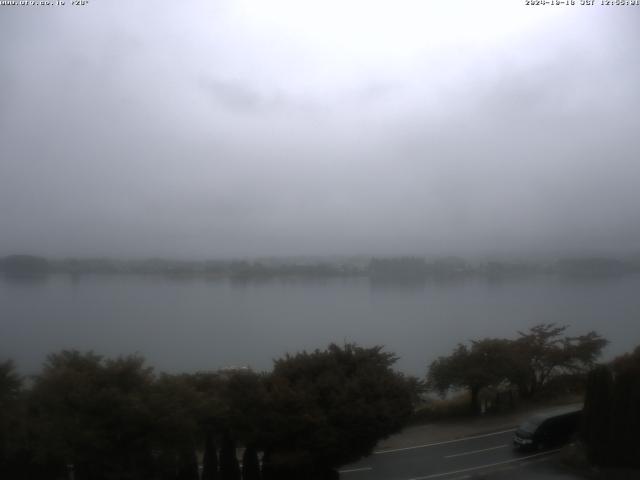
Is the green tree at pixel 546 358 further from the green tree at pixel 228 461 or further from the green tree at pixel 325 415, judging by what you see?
the green tree at pixel 228 461

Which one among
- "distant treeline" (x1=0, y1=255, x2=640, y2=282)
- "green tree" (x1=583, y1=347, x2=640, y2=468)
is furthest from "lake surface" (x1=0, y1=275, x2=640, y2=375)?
"green tree" (x1=583, y1=347, x2=640, y2=468)

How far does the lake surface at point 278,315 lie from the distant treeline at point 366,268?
3.20 feet

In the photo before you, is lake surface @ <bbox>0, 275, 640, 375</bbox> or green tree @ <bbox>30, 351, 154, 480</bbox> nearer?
green tree @ <bbox>30, 351, 154, 480</bbox>

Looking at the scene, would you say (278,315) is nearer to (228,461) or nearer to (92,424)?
(228,461)

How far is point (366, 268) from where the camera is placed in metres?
47.8

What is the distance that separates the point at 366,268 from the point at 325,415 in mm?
36153

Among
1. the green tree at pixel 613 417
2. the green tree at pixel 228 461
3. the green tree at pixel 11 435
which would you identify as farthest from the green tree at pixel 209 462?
the green tree at pixel 613 417

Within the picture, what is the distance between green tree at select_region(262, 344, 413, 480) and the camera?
1157 cm

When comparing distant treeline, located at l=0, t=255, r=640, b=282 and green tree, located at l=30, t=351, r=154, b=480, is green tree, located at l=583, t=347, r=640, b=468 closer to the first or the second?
green tree, located at l=30, t=351, r=154, b=480

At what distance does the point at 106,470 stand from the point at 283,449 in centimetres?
346

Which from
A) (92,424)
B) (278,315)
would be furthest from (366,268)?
(92,424)

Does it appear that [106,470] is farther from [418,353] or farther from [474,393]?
[418,353]

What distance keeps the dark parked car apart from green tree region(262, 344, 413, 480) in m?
3.79

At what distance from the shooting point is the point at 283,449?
38.7 feet
